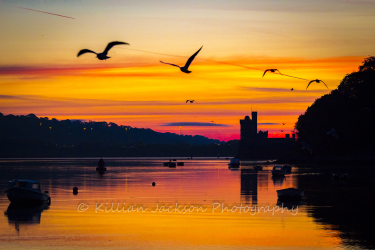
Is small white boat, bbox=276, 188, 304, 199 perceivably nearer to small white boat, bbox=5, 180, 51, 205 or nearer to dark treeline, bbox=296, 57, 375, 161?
small white boat, bbox=5, 180, 51, 205

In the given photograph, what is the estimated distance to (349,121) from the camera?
582ft

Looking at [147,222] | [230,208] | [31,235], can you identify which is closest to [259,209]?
[230,208]

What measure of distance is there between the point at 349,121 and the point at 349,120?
309 millimetres

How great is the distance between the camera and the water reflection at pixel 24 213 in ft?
174

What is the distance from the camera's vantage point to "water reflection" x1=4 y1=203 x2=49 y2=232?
53.1 meters

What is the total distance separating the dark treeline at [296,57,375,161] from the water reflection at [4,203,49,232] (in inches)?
4672

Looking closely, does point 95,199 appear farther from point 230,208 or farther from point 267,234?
point 267,234

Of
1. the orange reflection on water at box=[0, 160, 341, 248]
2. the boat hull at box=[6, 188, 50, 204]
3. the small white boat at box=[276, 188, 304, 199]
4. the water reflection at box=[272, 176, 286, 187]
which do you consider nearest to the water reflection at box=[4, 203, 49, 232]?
the boat hull at box=[6, 188, 50, 204]

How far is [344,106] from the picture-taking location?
18088cm

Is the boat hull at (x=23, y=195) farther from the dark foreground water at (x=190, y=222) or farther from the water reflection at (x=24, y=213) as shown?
the dark foreground water at (x=190, y=222)

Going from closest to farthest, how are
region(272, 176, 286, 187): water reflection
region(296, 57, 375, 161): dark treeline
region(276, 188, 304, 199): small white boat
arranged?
region(276, 188, 304, 199): small white boat → region(272, 176, 286, 187): water reflection → region(296, 57, 375, 161): dark treeline

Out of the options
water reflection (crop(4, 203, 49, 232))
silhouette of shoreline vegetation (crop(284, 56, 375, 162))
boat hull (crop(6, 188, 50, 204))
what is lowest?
water reflection (crop(4, 203, 49, 232))

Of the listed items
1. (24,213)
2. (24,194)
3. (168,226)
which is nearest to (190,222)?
(168,226)

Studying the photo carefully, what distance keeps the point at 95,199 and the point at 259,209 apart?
894 inches
